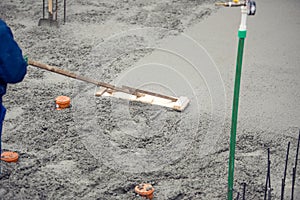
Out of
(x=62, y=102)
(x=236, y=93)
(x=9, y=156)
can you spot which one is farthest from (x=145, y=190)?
(x=62, y=102)

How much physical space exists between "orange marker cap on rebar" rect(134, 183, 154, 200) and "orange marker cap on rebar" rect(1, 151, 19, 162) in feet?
3.87

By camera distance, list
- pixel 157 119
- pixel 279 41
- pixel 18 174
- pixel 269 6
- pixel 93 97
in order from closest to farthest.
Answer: pixel 18 174 < pixel 157 119 < pixel 93 97 < pixel 279 41 < pixel 269 6

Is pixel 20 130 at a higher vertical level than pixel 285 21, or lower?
lower

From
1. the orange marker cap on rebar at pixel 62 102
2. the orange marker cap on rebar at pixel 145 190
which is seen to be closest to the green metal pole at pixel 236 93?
the orange marker cap on rebar at pixel 145 190

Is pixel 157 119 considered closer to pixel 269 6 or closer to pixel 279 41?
pixel 279 41

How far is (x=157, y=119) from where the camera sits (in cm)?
562

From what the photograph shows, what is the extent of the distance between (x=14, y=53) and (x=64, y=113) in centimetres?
194

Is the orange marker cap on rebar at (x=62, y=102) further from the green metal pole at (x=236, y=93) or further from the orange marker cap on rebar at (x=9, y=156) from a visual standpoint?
the green metal pole at (x=236, y=93)

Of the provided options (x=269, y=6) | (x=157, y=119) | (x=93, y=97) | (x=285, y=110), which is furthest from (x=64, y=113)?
(x=269, y=6)

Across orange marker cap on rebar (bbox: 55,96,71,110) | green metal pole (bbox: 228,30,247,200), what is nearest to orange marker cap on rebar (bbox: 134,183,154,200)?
green metal pole (bbox: 228,30,247,200)

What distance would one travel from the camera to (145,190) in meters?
4.32

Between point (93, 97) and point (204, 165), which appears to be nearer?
point (204, 165)

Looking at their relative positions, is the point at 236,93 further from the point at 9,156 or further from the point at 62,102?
the point at 62,102

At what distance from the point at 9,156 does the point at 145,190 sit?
1.34 meters
